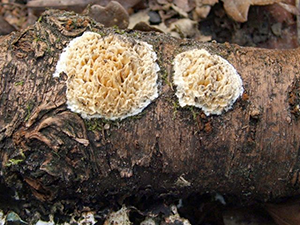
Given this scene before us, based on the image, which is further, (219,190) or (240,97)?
(219,190)

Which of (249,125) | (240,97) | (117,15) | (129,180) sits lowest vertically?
(129,180)

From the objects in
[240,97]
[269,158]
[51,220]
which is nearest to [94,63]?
[240,97]

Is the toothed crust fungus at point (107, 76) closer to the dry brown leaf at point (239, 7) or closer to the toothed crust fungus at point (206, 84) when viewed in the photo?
the toothed crust fungus at point (206, 84)

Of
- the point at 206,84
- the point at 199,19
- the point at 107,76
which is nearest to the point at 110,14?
the point at 199,19

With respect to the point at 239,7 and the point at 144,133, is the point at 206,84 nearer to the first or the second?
the point at 144,133

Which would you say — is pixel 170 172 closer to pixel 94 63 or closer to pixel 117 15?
pixel 94 63

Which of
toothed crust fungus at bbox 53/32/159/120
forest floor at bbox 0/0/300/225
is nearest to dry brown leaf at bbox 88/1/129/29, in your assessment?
forest floor at bbox 0/0/300/225

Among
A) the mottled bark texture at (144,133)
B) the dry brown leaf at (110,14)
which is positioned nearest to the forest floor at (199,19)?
the dry brown leaf at (110,14)
